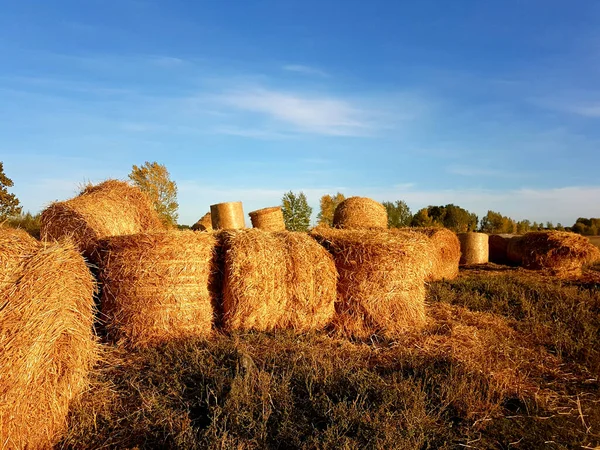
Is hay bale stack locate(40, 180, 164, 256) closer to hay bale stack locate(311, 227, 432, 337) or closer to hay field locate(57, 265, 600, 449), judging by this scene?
hay field locate(57, 265, 600, 449)

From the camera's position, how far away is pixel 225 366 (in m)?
5.29

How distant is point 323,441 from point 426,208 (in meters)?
24.2

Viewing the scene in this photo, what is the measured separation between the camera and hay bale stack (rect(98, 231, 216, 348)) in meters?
6.16

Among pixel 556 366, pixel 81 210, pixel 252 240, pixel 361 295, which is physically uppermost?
pixel 81 210

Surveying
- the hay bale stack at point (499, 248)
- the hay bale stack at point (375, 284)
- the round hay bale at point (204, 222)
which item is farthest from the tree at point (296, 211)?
the hay bale stack at point (375, 284)

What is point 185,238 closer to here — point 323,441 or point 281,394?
point 281,394

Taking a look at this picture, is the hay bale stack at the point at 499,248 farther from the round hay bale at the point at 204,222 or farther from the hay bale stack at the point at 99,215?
the hay bale stack at the point at 99,215

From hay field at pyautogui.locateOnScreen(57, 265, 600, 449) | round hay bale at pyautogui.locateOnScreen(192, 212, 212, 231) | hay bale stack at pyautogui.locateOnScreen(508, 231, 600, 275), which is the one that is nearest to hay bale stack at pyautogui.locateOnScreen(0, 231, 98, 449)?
hay field at pyautogui.locateOnScreen(57, 265, 600, 449)

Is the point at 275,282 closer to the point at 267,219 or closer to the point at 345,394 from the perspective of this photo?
the point at 345,394

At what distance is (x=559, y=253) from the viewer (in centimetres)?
1345

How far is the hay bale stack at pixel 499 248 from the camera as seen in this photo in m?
16.1

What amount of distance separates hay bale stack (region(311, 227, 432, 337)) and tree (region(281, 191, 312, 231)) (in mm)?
10158

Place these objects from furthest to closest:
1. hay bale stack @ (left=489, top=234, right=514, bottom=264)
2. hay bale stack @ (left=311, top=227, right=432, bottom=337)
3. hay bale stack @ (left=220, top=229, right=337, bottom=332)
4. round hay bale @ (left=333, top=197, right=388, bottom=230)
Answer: hay bale stack @ (left=489, top=234, right=514, bottom=264) → round hay bale @ (left=333, top=197, right=388, bottom=230) → hay bale stack @ (left=311, top=227, right=432, bottom=337) → hay bale stack @ (left=220, top=229, right=337, bottom=332)

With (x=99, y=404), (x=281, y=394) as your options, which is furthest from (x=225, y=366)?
(x=99, y=404)
